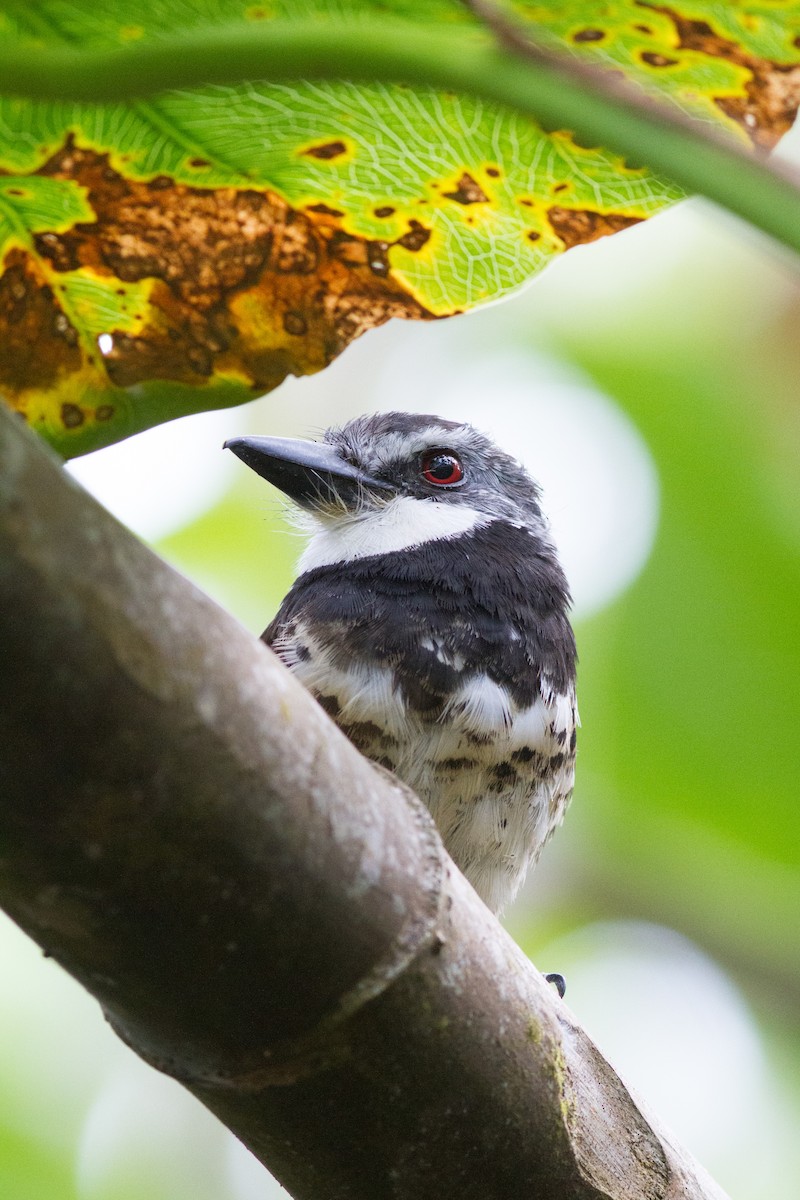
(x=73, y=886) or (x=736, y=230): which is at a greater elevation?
(x=736, y=230)

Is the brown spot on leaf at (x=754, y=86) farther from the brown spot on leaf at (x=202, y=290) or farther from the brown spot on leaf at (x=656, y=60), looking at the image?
the brown spot on leaf at (x=202, y=290)

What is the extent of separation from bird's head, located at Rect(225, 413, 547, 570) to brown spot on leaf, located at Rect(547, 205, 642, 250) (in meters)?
1.26

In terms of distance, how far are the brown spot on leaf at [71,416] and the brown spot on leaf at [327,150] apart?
489 millimetres

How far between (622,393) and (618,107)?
3183 millimetres

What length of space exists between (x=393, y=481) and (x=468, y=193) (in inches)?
60.7

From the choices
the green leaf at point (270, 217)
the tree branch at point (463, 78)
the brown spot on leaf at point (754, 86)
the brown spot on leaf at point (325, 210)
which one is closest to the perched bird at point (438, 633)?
the green leaf at point (270, 217)

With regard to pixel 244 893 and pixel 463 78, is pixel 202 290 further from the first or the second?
pixel 244 893

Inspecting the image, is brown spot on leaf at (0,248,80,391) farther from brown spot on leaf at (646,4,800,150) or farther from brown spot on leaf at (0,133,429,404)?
brown spot on leaf at (646,4,800,150)

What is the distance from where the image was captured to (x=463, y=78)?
1.05 meters

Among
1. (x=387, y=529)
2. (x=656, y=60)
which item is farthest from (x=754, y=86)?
(x=387, y=529)

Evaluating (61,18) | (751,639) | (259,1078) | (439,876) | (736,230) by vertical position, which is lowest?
(751,639)

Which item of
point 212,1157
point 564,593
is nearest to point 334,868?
point 564,593

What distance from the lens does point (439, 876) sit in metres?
1.35

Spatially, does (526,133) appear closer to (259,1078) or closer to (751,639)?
(259,1078)
